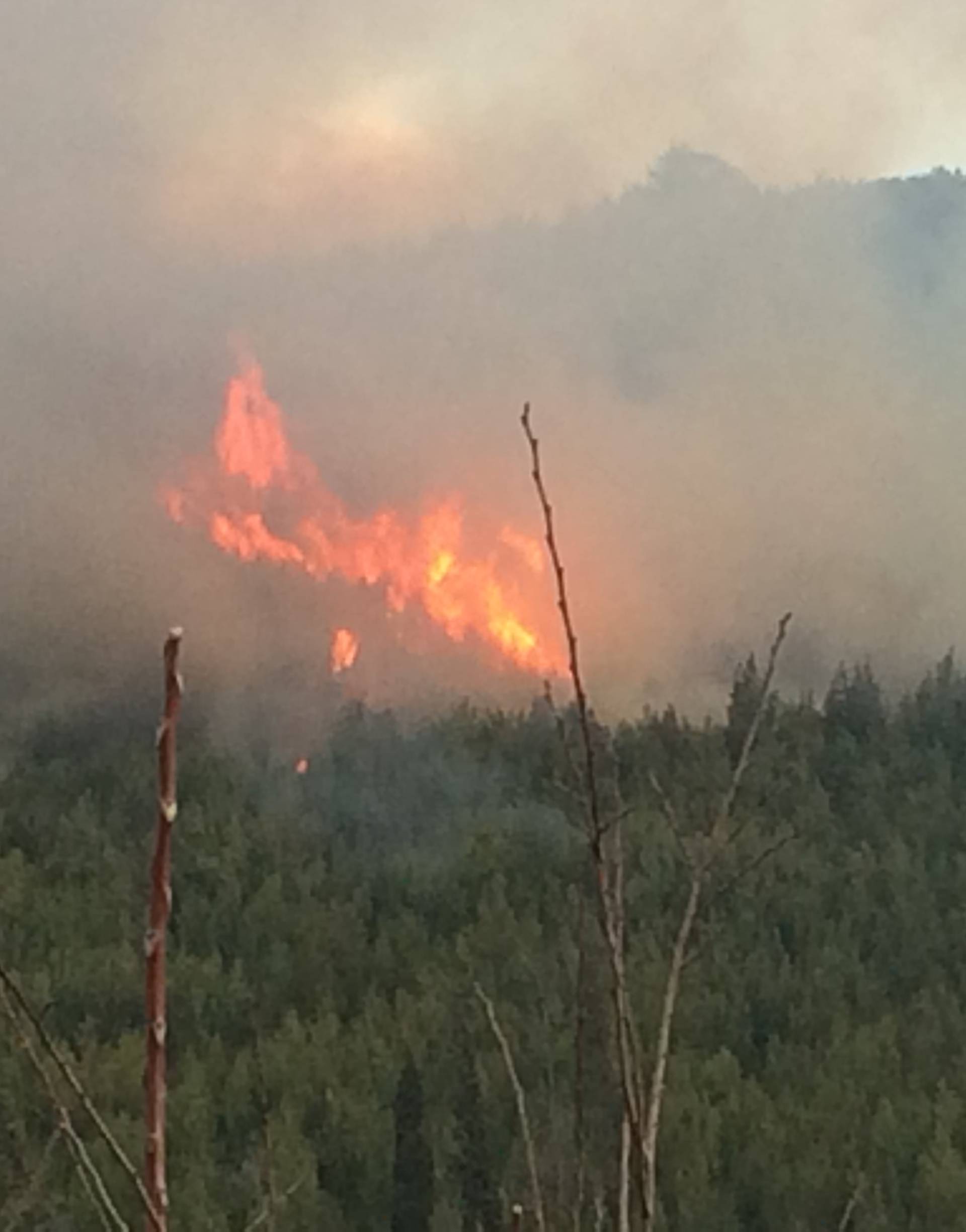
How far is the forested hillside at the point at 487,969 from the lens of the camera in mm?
1959

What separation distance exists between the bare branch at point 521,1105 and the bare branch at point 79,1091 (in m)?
0.40

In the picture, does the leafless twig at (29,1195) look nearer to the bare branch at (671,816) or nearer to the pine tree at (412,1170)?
the bare branch at (671,816)

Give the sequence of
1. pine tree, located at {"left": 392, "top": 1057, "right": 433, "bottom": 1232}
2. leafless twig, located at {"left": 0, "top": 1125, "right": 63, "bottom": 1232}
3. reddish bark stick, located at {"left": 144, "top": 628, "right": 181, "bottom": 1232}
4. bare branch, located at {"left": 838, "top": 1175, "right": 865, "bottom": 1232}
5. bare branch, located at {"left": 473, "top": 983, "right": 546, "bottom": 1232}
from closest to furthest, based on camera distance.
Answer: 1. reddish bark stick, located at {"left": 144, "top": 628, "right": 181, "bottom": 1232}
2. bare branch, located at {"left": 473, "top": 983, "right": 546, "bottom": 1232}
3. bare branch, located at {"left": 838, "top": 1175, "right": 865, "bottom": 1232}
4. leafless twig, located at {"left": 0, "top": 1125, "right": 63, "bottom": 1232}
5. pine tree, located at {"left": 392, "top": 1057, "right": 433, "bottom": 1232}

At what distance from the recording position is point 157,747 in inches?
33.0

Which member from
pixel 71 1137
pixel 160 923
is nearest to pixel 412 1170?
pixel 71 1137

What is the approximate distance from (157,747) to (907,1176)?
25930mm

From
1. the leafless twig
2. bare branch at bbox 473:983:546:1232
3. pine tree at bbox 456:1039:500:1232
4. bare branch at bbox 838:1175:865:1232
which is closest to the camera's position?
bare branch at bbox 473:983:546:1232

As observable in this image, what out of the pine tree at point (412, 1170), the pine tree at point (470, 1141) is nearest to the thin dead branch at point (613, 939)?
the pine tree at point (470, 1141)

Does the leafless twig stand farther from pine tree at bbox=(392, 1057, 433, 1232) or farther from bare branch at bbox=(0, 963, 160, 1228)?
pine tree at bbox=(392, 1057, 433, 1232)

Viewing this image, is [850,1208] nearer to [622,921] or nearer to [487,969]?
[622,921]

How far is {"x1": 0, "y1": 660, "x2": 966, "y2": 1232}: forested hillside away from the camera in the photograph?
196 cm

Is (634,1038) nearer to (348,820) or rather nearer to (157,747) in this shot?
(157,747)

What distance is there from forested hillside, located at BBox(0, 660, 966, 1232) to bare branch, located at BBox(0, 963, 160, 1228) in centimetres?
10

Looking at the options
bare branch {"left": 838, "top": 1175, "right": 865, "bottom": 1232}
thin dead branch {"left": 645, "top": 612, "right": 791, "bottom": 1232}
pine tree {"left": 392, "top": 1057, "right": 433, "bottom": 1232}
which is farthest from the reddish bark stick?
pine tree {"left": 392, "top": 1057, "right": 433, "bottom": 1232}
